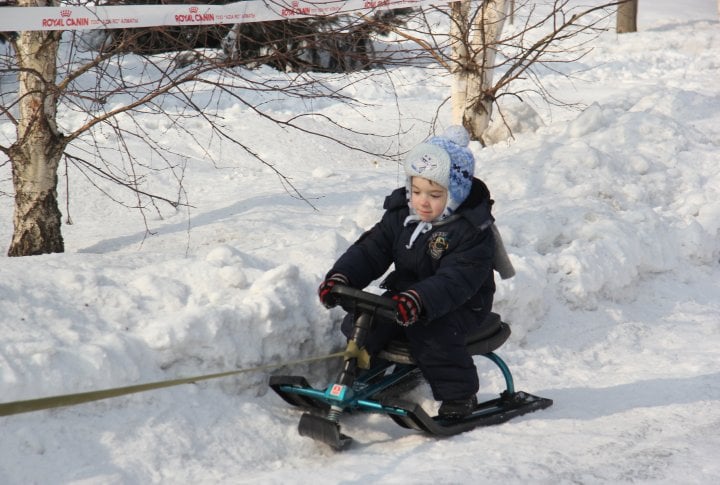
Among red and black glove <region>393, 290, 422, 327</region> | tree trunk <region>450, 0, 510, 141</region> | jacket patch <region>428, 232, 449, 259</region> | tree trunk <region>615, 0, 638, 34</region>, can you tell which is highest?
tree trunk <region>615, 0, 638, 34</region>

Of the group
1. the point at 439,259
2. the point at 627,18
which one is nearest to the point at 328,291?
the point at 439,259

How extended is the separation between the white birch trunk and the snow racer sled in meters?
2.93

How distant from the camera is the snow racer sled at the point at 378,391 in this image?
12.8 feet

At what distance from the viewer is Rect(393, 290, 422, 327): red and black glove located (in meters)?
3.83

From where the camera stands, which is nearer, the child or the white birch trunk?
the child

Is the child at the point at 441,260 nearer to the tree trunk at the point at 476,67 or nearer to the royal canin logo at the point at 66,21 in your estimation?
the royal canin logo at the point at 66,21

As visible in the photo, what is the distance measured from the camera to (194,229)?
7023mm

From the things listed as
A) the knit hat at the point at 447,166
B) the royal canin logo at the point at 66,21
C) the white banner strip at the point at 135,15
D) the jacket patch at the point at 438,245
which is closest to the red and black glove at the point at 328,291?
the jacket patch at the point at 438,245

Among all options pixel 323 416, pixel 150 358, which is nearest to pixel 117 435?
pixel 150 358

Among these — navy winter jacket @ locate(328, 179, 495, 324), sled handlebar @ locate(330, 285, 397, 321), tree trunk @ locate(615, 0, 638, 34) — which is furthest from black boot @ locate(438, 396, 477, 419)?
tree trunk @ locate(615, 0, 638, 34)

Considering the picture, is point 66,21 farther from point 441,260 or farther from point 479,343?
point 479,343

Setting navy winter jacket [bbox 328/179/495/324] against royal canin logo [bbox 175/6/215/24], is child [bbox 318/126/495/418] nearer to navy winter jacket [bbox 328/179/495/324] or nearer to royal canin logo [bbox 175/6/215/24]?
navy winter jacket [bbox 328/179/495/324]

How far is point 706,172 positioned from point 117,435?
265 inches

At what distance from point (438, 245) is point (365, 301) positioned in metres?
0.52
